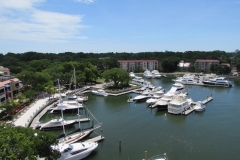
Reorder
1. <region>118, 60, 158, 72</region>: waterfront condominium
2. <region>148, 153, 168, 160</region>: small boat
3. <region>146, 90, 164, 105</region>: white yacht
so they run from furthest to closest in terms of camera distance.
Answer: <region>118, 60, 158, 72</region>: waterfront condominium
<region>146, 90, 164, 105</region>: white yacht
<region>148, 153, 168, 160</region>: small boat

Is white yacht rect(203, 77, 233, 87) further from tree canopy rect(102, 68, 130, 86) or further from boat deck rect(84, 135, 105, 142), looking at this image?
boat deck rect(84, 135, 105, 142)

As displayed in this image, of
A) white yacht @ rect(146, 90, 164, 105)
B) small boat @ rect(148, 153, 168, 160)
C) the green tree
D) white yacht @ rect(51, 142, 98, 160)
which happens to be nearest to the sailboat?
white yacht @ rect(51, 142, 98, 160)

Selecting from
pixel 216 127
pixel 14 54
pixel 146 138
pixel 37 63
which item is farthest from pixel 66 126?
pixel 14 54

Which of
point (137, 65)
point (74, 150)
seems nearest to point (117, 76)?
point (74, 150)

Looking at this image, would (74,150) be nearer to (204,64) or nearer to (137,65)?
(137,65)

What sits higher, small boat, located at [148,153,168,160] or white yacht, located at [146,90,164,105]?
white yacht, located at [146,90,164,105]

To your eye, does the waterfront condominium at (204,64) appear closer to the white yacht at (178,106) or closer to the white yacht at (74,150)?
the white yacht at (178,106)
